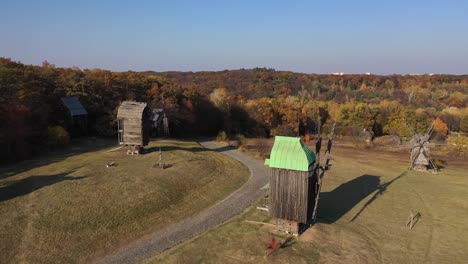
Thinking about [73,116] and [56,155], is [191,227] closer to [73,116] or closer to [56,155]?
[56,155]

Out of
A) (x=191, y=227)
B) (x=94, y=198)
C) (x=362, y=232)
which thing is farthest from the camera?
(x=94, y=198)

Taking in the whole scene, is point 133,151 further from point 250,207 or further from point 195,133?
point 195,133

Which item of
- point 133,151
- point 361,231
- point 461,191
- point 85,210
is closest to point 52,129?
point 133,151

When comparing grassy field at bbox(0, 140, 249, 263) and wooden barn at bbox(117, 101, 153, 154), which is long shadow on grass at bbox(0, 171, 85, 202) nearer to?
grassy field at bbox(0, 140, 249, 263)

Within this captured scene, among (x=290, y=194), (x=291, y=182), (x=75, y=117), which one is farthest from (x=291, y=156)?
(x=75, y=117)

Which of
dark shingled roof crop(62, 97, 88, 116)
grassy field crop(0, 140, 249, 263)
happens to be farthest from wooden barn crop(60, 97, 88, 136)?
grassy field crop(0, 140, 249, 263)

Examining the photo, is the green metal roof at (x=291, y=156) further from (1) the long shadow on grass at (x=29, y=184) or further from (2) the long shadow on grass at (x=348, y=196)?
(1) the long shadow on grass at (x=29, y=184)
